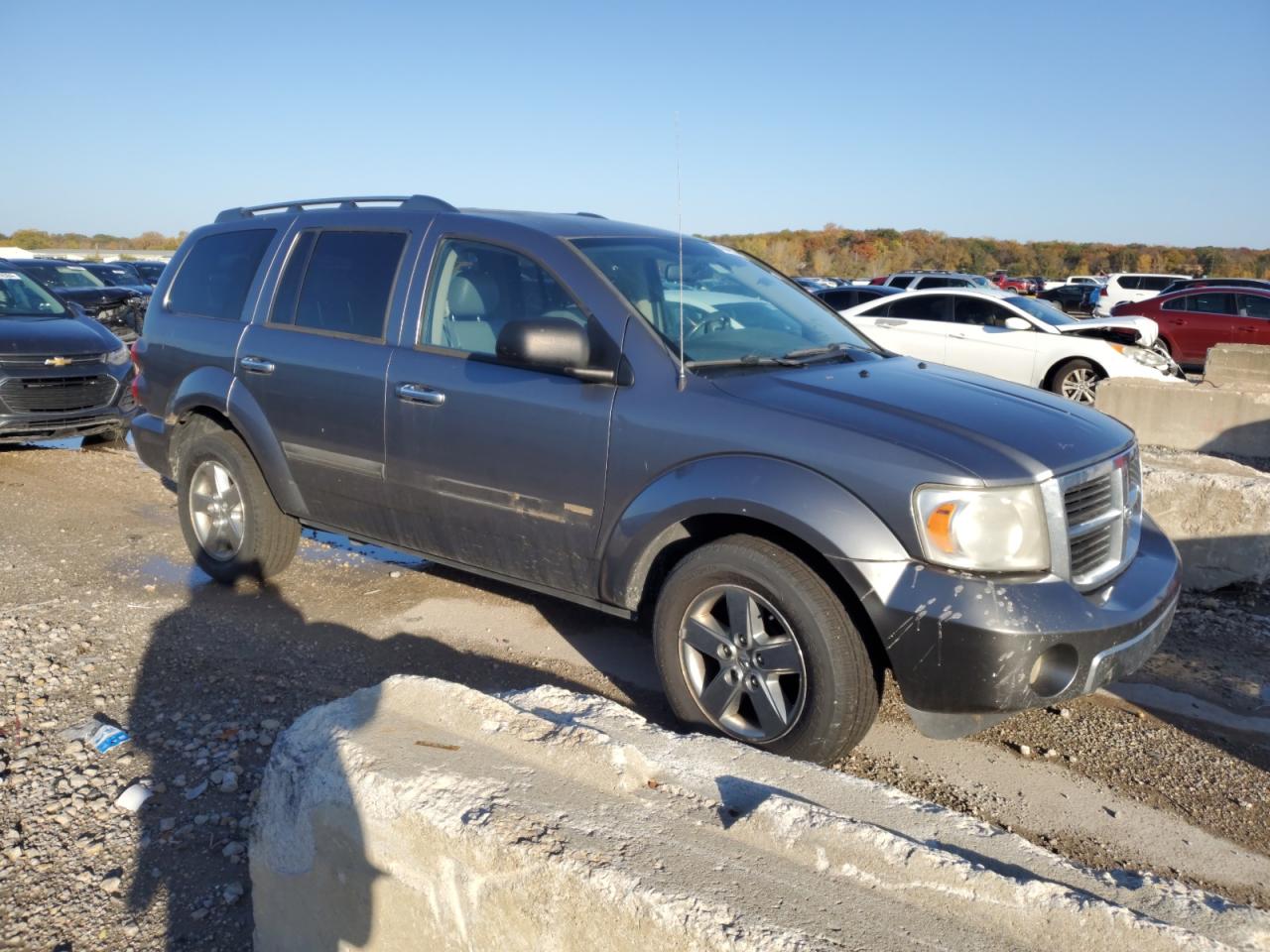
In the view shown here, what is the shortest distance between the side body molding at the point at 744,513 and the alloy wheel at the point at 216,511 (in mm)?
2483

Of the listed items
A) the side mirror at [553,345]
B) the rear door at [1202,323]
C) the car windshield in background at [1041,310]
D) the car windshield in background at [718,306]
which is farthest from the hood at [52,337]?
the rear door at [1202,323]

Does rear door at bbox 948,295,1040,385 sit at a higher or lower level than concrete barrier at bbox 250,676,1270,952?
higher

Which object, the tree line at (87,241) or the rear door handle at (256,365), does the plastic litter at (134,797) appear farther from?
the tree line at (87,241)

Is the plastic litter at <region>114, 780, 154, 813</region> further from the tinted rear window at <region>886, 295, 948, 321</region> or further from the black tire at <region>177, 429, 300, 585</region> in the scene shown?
the tinted rear window at <region>886, 295, 948, 321</region>

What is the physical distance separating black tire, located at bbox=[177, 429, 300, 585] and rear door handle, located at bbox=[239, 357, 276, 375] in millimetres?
428

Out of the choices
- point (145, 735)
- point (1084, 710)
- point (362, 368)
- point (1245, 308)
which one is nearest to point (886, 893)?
point (1084, 710)

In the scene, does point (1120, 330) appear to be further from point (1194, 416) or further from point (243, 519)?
point (243, 519)

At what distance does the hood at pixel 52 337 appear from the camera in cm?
914

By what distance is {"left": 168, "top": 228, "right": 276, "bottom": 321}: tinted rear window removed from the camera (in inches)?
213

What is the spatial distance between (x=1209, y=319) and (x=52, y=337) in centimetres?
1942

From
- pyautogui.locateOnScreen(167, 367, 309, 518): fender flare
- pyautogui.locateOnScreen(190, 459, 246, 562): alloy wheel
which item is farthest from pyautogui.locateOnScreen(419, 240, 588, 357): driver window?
pyautogui.locateOnScreen(190, 459, 246, 562): alloy wheel

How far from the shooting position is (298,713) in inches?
160

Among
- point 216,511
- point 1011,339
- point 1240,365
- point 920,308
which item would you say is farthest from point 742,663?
point 1240,365

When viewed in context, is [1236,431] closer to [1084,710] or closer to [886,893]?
[1084,710]
